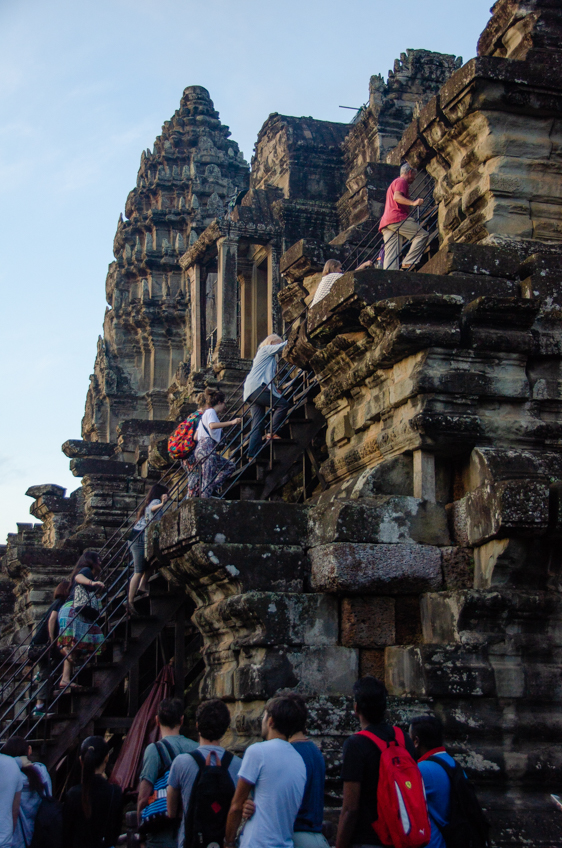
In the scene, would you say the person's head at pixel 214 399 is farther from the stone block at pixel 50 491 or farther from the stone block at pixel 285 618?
the stone block at pixel 50 491

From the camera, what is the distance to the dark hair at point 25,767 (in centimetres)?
581

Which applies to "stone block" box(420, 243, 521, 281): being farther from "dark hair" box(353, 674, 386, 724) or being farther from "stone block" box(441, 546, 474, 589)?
"dark hair" box(353, 674, 386, 724)

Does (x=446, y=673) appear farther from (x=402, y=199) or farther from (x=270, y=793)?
(x=402, y=199)

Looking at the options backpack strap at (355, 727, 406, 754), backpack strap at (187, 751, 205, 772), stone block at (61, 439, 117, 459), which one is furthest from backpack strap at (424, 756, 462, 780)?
stone block at (61, 439, 117, 459)

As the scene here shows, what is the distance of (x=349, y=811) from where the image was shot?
4473mm

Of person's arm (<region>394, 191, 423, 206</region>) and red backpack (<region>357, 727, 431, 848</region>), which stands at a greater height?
person's arm (<region>394, 191, 423, 206</region>)

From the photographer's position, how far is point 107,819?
5668 millimetres

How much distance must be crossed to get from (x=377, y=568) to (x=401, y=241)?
13.0ft

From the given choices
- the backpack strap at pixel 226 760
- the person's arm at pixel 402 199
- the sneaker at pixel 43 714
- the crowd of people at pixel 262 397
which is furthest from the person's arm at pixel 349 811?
the person's arm at pixel 402 199

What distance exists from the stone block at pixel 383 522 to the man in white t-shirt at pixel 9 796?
2.37 m

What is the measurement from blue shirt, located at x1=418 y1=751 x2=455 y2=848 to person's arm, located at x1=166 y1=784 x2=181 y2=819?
3.95 ft

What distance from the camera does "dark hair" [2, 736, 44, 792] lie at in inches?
229

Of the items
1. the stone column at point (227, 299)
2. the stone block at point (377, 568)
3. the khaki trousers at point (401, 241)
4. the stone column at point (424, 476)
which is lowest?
the stone block at point (377, 568)

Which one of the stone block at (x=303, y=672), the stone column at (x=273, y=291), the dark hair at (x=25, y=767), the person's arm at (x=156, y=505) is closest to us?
the dark hair at (x=25, y=767)
